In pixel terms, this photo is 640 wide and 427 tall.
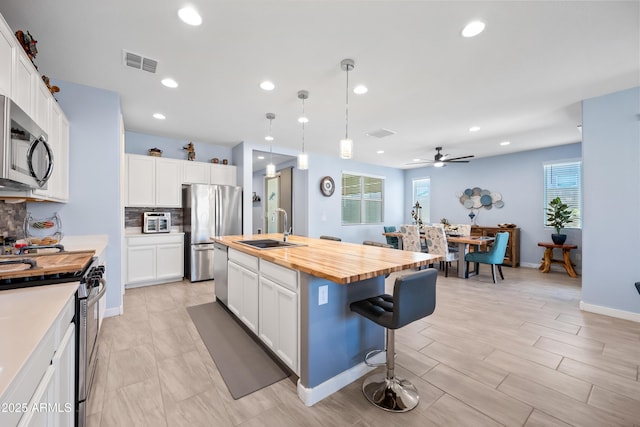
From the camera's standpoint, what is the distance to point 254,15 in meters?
1.91

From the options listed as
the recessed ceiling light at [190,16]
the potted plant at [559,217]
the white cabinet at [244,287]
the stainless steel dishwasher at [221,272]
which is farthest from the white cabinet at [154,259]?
the potted plant at [559,217]

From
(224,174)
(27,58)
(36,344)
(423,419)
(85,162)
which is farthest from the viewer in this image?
(224,174)

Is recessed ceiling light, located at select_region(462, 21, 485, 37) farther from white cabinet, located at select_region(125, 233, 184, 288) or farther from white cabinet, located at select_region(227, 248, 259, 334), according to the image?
white cabinet, located at select_region(125, 233, 184, 288)

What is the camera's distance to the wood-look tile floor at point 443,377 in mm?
1632

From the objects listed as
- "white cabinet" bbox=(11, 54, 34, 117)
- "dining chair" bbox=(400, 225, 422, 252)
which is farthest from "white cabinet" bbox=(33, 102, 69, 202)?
"dining chair" bbox=(400, 225, 422, 252)

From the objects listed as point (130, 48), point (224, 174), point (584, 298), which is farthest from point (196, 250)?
point (584, 298)

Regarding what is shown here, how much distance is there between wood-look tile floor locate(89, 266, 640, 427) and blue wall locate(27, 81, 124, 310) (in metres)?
1.00

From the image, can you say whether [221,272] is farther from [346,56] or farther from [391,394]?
[346,56]

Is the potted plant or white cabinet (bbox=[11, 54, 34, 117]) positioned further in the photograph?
the potted plant

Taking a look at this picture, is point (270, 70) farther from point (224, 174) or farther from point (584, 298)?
point (584, 298)

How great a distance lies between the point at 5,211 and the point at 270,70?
2784mm

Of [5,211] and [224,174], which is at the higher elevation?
[224,174]

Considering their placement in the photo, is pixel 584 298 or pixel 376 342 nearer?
pixel 376 342

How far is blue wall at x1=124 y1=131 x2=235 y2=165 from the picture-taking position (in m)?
4.61
